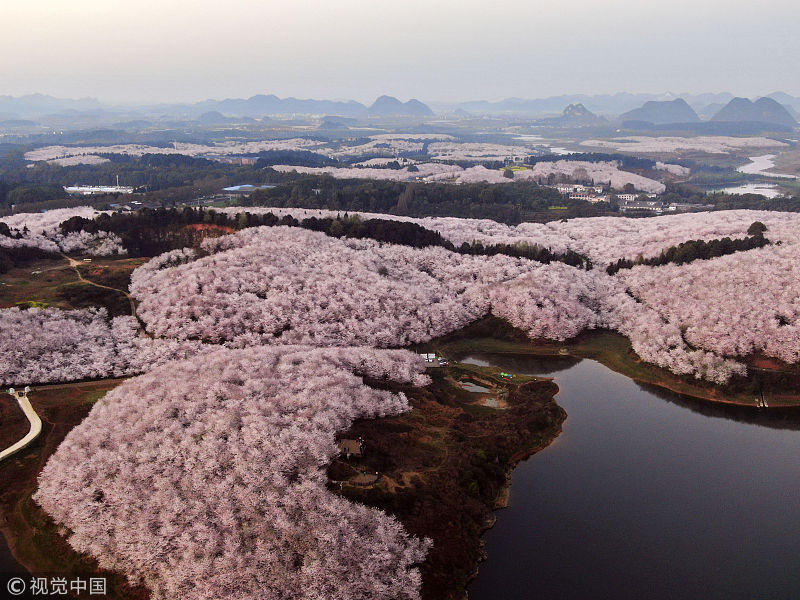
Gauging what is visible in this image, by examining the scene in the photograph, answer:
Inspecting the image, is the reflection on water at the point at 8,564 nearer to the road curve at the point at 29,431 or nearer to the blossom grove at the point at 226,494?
the blossom grove at the point at 226,494

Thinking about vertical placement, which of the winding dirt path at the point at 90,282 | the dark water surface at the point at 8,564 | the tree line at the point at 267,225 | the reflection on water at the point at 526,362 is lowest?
the dark water surface at the point at 8,564

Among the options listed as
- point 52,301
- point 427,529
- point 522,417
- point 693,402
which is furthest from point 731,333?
point 52,301

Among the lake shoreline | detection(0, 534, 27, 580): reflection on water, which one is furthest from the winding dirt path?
the lake shoreline

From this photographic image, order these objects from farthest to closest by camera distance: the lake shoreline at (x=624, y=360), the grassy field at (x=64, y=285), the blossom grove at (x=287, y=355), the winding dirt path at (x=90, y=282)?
the winding dirt path at (x=90, y=282) → the grassy field at (x=64, y=285) → the lake shoreline at (x=624, y=360) → the blossom grove at (x=287, y=355)

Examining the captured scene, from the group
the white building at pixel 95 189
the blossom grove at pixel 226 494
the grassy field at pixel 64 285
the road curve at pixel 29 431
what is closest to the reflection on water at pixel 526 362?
the blossom grove at pixel 226 494

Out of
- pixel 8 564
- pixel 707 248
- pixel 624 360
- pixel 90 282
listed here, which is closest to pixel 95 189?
pixel 90 282

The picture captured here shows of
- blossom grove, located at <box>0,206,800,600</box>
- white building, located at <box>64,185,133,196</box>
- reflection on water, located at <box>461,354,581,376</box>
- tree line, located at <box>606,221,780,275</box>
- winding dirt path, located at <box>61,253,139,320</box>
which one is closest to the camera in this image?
blossom grove, located at <box>0,206,800,600</box>

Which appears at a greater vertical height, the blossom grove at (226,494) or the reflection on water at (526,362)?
the blossom grove at (226,494)

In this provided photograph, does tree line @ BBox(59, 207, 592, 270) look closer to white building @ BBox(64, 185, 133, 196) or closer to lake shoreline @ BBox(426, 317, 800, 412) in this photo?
lake shoreline @ BBox(426, 317, 800, 412)

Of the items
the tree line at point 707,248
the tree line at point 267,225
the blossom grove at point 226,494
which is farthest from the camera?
the tree line at point 267,225
